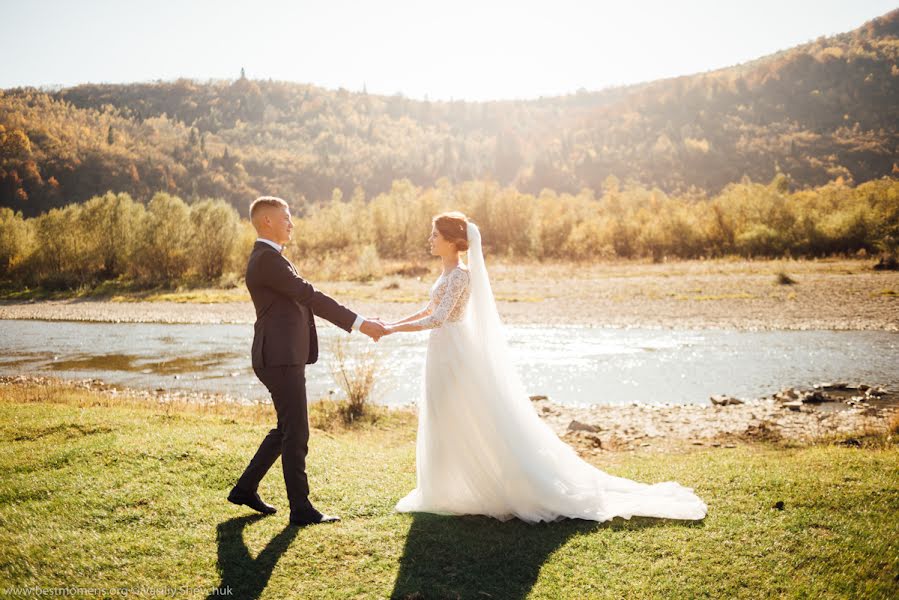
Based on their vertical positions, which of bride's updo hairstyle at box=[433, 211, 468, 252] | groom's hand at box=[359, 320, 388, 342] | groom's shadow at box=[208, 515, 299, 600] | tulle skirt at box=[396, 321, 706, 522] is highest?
bride's updo hairstyle at box=[433, 211, 468, 252]

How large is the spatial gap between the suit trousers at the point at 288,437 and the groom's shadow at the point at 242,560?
339 millimetres

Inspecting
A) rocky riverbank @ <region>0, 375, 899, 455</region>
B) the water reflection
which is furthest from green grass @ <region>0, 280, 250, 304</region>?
rocky riverbank @ <region>0, 375, 899, 455</region>

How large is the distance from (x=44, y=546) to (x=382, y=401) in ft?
37.5

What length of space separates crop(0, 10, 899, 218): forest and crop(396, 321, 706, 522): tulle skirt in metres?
74.3

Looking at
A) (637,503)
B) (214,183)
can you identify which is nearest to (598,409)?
(637,503)

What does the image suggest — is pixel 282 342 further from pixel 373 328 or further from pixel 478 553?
pixel 478 553

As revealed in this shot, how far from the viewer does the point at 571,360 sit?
2133 cm

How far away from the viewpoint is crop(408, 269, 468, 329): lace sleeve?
6082 mm

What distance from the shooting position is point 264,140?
172000 millimetres

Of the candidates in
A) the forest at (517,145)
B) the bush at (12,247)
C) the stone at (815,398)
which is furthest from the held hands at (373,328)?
the forest at (517,145)

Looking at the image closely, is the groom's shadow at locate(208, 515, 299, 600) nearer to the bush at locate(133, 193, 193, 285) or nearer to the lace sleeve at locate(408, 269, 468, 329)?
the lace sleeve at locate(408, 269, 468, 329)

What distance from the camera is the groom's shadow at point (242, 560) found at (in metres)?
4.69

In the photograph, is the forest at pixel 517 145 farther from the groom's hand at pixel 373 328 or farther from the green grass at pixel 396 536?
the groom's hand at pixel 373 328

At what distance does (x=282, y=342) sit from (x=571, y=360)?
1694 cm
